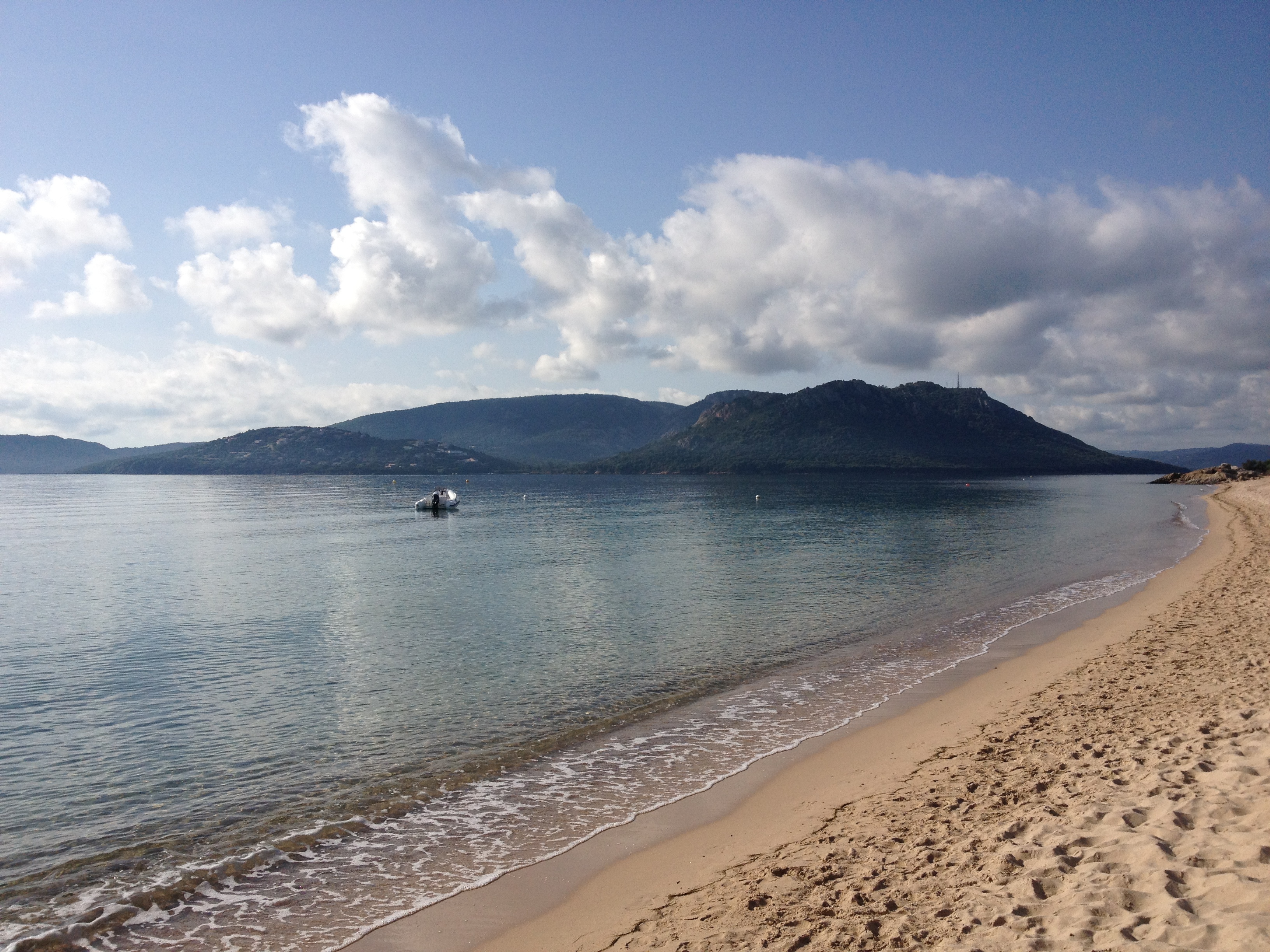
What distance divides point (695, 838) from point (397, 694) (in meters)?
9.41

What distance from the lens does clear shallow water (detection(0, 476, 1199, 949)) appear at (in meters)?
8.95

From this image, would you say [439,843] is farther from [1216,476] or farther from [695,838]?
[1216,476]

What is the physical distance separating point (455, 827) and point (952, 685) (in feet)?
37.7

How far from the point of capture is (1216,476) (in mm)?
142875

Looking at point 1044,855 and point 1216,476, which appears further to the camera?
point 1216,476

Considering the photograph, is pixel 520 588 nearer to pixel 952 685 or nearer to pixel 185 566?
pixel 952 685

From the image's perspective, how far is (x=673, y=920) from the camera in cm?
707

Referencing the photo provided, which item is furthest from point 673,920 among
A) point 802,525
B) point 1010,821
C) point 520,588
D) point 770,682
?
point 802,525

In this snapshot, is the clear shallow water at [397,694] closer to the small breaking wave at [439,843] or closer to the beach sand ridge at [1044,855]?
the small breaking wave at [439,843]

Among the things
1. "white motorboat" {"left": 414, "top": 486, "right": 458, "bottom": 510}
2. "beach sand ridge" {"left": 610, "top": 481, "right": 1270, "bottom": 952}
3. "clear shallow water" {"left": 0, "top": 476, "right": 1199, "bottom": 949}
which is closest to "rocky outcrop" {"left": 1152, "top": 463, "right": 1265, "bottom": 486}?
"clear shallow water" {"left": 0, "top": 476, "right": 1199, "bottom": 949}

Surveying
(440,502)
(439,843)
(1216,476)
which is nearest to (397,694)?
(439,843)

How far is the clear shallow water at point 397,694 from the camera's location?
8953 millimetres

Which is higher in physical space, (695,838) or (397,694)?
(695,838)

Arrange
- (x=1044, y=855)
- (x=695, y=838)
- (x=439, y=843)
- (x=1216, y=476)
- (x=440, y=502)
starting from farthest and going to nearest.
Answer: (x=1216, y=476) → (x=440, y=502) → (x=439, y=843) → (x=695, y=838) → (x=1044, y=855)
